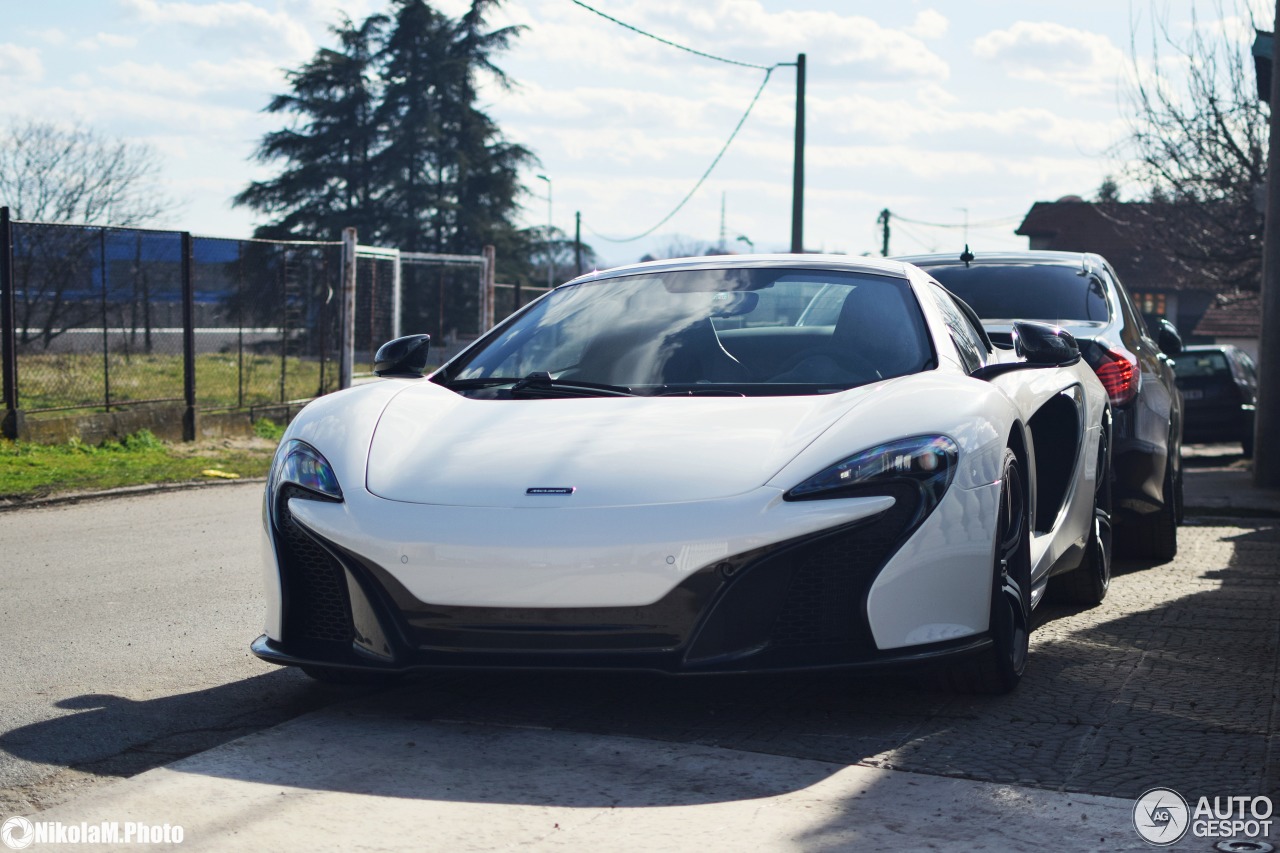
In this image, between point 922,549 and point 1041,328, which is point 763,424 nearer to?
point 922,549

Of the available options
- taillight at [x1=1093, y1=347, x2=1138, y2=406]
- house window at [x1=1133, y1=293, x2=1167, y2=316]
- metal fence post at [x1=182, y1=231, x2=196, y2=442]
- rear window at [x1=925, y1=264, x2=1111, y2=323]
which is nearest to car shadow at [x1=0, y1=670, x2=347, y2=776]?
taillight at [x1=1093, y1=347, x2=1138, y2=406]

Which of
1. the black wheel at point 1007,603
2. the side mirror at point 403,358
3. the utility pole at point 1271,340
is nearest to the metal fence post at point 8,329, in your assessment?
the side mirror at point 403,358

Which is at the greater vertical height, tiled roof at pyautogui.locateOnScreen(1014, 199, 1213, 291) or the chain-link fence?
tiled roof at pyautogui.locateOnScreen(1014, 199, 1213, 291)

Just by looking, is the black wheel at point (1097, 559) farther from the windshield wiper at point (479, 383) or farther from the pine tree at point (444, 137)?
the pine tree at point (444, 137)

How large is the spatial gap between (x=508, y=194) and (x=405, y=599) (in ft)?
135

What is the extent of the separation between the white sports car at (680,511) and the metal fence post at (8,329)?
355 inches

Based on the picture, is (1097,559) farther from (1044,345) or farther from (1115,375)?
(1044,345)

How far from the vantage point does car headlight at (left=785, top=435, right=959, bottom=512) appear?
3.93 metres

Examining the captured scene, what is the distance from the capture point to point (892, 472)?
3.99 meters

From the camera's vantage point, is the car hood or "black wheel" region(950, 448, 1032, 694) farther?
"black wheel" region(950, 448, 1032, 694)

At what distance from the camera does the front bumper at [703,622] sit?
3.84m

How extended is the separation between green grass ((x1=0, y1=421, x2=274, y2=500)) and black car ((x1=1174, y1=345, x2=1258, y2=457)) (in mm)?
13293

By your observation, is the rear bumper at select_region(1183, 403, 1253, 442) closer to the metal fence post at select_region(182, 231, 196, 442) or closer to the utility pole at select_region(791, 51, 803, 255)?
the utility pole at select_region(791, 51, 803, 255)

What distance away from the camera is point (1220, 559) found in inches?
318
